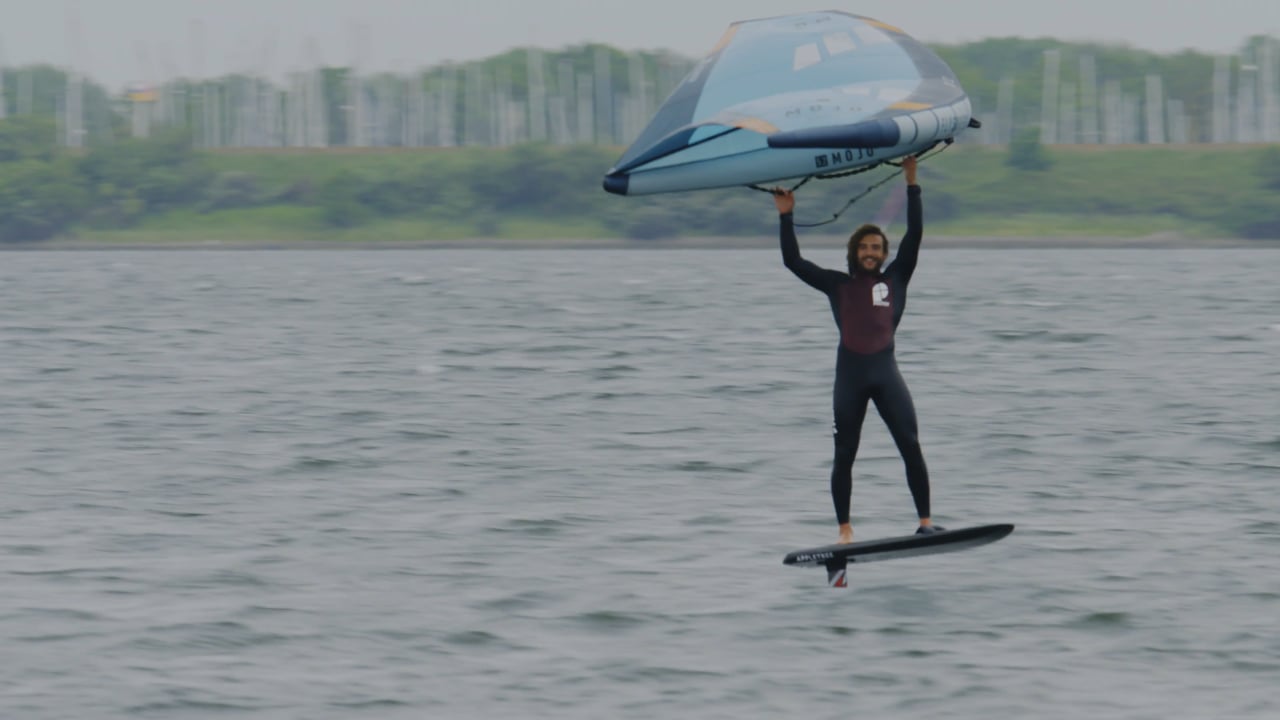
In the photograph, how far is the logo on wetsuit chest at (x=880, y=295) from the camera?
14.0 m

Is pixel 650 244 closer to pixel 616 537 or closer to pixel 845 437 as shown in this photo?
pixel 616 537

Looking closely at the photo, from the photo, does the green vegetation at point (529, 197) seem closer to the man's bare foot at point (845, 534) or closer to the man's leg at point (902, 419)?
the man's bare foot at point (845, 534)

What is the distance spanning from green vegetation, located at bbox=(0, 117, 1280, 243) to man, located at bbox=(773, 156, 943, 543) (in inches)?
4722

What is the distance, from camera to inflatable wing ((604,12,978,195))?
1511 cm

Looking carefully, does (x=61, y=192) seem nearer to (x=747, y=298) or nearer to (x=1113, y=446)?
(x=747, y=298)

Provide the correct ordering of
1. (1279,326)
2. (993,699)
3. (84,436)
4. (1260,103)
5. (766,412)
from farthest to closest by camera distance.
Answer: (1260,103)
(1279,326)
(766,412)
(84,436)
(993,699)

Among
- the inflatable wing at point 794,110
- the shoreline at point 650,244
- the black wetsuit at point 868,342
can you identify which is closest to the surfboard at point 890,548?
the black wetsuit at point 868,342

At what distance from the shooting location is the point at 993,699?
11.5m

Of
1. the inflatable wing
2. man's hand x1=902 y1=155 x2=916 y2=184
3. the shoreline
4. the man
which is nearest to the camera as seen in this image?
man's hand x1=902 y1=155 x2=916 y2=184

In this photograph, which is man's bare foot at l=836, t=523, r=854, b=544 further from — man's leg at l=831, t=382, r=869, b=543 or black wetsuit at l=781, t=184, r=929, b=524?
black wetsuit at l=781, t=184, r=929, b=524

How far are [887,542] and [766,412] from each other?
13589mm

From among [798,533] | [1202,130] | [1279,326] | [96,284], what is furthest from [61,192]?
[798,533]

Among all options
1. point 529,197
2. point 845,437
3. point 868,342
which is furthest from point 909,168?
point 529,197

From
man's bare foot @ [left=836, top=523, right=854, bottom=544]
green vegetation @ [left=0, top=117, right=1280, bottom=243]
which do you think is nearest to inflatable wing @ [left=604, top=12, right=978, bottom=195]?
man's bare foot @ [left=836, top=523, right=854, bottom=544]
